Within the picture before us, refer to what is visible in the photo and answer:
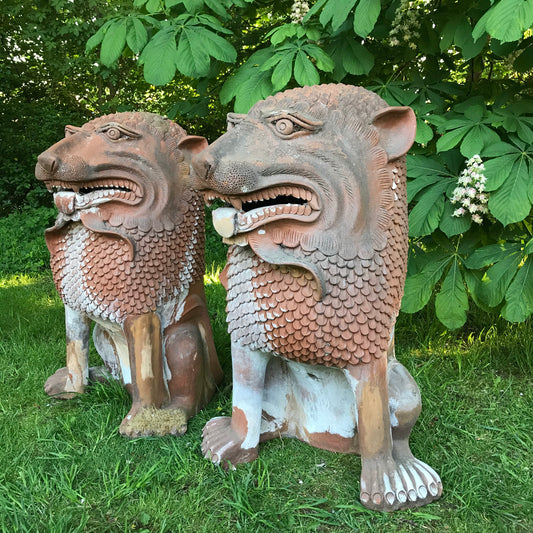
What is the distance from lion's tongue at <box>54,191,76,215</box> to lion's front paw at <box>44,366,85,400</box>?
97cm

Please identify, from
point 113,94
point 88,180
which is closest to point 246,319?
point 88,180

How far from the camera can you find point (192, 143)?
2504 millimetres

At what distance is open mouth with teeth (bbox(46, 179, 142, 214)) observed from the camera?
2.35 metres

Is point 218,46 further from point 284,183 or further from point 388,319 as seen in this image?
point 388,319

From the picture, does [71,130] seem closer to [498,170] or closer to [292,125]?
[292,125]

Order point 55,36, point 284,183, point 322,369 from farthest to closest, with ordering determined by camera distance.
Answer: point 55,36, point 322,369, point 284,183

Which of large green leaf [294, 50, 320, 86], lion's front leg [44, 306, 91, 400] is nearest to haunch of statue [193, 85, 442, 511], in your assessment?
large green leaf [294, 50, 320, 86]

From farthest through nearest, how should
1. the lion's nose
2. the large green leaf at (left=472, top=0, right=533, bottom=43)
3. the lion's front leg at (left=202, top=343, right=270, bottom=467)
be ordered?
the lion's nose, the lion's front leg at (left=202, top=343, right=270, bottom=467), the large green leaf at (left=472, top=0, right=533, bottom=43)

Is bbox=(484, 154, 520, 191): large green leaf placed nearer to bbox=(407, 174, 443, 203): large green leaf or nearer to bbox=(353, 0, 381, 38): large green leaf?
bbox=(407, 174, 443, 203): large green leaf

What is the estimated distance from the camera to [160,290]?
8.05 ft

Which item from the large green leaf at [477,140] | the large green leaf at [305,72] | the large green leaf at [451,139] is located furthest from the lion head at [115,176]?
the large green leaf at [477,140]

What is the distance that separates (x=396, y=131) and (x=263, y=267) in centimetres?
71

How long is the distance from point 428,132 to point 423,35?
77 cm

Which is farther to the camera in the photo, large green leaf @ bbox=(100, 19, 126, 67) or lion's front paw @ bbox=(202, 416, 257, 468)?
large green leaf @ bbox=(100, 19, 126, 67)
